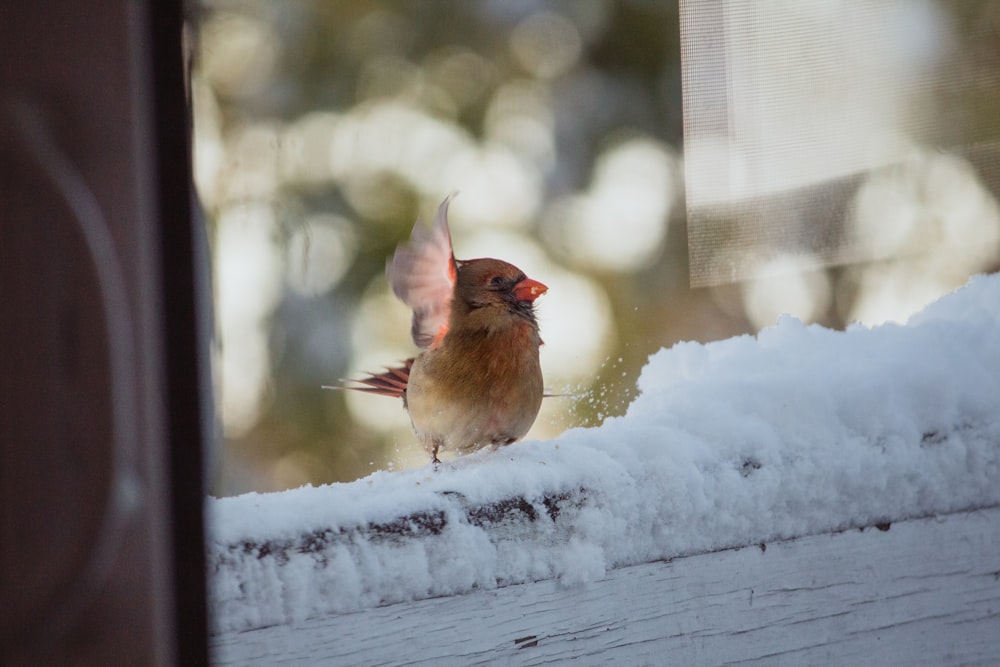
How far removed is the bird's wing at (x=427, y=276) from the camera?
1.35 meters

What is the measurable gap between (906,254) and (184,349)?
1353 mm

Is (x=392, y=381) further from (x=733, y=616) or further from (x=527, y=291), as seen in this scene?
(x=733, y=616)

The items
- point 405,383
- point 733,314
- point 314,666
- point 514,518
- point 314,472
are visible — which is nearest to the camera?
point 314,666

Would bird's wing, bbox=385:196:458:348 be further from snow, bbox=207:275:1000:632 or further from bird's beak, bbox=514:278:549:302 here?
snow, bbox=207:275:1000:632

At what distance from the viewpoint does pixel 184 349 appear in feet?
2.20

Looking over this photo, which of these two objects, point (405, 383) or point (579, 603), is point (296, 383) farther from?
point (579, 603)

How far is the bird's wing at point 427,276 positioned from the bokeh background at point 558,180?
0.68ft

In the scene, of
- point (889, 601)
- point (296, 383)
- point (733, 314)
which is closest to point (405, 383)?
point (733, 314)

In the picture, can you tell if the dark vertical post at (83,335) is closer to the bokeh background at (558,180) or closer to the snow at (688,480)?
the snow at (688,480)


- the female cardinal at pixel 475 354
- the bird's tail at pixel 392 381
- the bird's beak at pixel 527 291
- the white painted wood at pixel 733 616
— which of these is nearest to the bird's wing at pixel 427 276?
the female cardinal at pixel 475 354

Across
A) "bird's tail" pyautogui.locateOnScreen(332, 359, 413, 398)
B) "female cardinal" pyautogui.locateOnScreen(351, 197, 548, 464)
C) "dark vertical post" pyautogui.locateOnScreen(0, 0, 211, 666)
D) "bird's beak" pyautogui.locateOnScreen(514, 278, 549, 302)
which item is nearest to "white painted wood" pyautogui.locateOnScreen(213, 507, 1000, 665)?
"dark vertical post" pyautogui.locateOnScreen(0, 0, 211, 666)

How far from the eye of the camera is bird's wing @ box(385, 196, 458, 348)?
1347mm

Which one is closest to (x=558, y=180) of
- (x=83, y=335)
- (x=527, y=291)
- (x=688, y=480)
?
(x=527, y=291)

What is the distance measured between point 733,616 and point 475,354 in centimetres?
60
